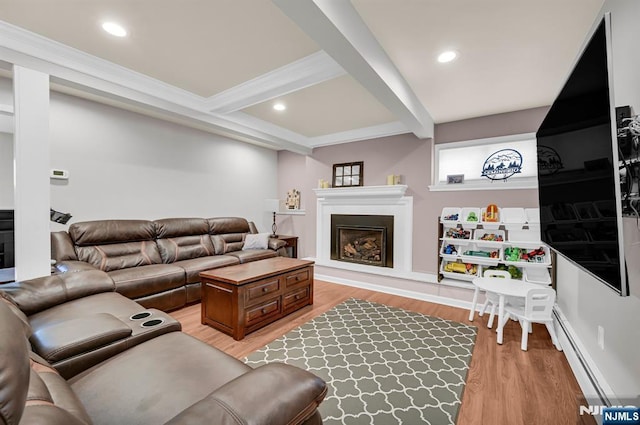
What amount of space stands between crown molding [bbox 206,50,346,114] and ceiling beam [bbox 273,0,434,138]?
14.0 inches

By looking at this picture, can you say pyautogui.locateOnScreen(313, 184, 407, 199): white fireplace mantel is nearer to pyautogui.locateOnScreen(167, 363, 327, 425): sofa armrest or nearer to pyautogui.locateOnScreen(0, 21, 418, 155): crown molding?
pyautogui.locateOnScreen(0, 21, 418, 155): crown molding

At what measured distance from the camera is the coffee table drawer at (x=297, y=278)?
3111mm

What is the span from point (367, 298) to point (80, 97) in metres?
4.54

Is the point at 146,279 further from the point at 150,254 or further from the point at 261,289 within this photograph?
the point at 261,289

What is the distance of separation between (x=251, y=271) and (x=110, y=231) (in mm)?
2065

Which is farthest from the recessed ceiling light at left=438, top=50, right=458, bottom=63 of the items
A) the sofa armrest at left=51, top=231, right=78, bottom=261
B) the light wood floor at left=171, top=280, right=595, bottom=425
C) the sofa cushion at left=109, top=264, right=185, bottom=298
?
the sofa armrest at left=51, top=231, right=78, bottom=261

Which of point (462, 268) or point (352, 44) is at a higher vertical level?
point (352, 44)

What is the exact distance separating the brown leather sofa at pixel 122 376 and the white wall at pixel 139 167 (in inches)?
80.9

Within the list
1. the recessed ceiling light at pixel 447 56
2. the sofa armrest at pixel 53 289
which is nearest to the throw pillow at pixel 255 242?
the sofa armrest at pixel 53 289

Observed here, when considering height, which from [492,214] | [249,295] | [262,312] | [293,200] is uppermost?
[293,200]

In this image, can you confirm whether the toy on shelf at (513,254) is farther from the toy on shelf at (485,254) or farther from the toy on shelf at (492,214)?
the toy on shelf at (492,214)

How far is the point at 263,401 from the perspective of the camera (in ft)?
2.70

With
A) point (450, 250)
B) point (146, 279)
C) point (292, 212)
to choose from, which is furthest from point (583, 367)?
point (292, 212)

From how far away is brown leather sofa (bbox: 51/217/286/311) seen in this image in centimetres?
301
